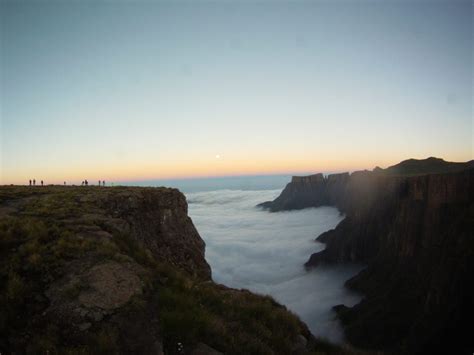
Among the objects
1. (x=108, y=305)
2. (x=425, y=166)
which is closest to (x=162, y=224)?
(x=108, y=305)

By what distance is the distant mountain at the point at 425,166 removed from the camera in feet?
219

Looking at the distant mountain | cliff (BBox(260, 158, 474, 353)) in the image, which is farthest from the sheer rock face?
the distant mountain

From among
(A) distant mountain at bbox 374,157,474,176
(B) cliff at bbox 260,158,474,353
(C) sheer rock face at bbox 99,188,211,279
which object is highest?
(A) distant mountain at bbox 374,157,474,176

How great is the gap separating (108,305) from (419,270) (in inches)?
2106

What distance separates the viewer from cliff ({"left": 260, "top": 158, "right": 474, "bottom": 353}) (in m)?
31.2

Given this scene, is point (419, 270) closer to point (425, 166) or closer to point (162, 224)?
point (162, 224)

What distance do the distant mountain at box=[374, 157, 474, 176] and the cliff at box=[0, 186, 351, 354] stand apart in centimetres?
7521

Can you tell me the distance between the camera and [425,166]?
80062 mm

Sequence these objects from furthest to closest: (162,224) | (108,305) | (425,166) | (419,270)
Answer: (425,166) < (419,270) < (162,224) < (108,305)

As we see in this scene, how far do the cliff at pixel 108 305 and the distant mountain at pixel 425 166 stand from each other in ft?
247

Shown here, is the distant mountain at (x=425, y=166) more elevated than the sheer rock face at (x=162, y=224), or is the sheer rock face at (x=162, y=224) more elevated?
the distant mountain at (x=425, y=166)

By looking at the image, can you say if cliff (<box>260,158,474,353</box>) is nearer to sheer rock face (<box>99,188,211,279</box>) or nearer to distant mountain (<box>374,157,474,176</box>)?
distant mountain (<box>374,157,474,176</box>)

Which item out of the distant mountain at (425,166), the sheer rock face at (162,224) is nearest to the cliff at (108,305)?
the sheer rock face at (162,224)

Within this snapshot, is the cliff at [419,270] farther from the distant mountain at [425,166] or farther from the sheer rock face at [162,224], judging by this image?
the sheer rock face at [162,224]
